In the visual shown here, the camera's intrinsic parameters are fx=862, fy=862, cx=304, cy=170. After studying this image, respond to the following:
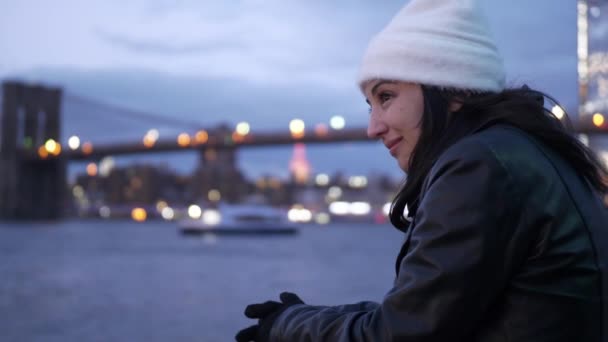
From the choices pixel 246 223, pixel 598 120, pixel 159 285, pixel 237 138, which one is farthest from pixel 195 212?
pixel 159 285

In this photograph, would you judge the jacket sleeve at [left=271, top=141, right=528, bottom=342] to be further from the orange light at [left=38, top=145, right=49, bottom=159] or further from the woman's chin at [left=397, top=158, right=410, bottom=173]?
the orange light at [left=38, top=145, right=49, bottom=159]

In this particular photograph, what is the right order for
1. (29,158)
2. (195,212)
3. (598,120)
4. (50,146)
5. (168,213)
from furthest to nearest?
(168,213) → (195,212) → (29,158) → (50,146) → (598,120)

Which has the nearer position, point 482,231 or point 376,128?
point 482,231

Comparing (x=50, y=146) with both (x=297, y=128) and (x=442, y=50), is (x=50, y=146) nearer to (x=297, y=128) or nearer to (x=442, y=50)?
(x=297, y=128)

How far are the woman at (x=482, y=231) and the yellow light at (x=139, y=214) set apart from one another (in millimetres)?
49946

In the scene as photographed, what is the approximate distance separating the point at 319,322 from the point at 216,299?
34.0 feet

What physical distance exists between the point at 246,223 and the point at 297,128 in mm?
5637

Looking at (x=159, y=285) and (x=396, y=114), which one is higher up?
(x=396, y=114)

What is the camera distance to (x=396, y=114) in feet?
2.69

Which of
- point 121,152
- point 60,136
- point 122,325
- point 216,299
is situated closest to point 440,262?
point 122,325

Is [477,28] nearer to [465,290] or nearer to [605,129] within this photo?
[465,290]

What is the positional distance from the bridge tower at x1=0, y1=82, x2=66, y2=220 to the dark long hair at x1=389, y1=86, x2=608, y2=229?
104 ft

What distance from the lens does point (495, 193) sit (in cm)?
68

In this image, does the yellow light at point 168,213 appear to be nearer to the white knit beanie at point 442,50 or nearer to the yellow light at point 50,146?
the yellow light at point 50,146
